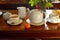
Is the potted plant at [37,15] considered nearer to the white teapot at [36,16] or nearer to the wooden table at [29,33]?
the white teapot at [36,16]

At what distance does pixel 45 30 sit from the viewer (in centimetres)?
166

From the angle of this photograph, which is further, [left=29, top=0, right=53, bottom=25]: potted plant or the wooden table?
[left=29, top=0, right=53, bottom=25]: potted plant

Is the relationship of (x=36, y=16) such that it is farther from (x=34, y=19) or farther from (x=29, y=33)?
(x=29, y=33)

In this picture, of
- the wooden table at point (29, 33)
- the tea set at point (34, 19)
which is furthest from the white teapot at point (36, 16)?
the wooden table at point (29, 33)

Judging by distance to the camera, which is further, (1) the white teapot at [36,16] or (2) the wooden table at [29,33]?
(1) the white teapot at [36,16]

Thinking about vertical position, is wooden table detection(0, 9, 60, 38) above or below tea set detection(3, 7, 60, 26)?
below

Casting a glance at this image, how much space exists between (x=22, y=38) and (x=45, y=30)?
0.25m

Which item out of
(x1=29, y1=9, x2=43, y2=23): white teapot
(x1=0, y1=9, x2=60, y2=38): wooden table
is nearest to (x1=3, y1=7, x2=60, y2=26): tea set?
(x1=29, y1=9, x2=43, y2=23): white teapot

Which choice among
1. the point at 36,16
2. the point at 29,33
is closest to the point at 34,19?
the point at 36,16

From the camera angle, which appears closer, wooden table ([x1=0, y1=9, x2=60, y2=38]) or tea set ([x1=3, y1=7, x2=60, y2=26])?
wooden table ([x1=0, y1=9, x2=60, y2=38])

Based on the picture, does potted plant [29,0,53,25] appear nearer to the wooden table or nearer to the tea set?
the tea set

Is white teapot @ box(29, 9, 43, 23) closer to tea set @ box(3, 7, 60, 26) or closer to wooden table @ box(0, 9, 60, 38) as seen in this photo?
tea set @ box(3, 7, 60, 26)

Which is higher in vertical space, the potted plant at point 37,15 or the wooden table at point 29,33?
the potted plant at point 37,15

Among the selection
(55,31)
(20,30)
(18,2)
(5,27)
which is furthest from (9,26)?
(18,2)
